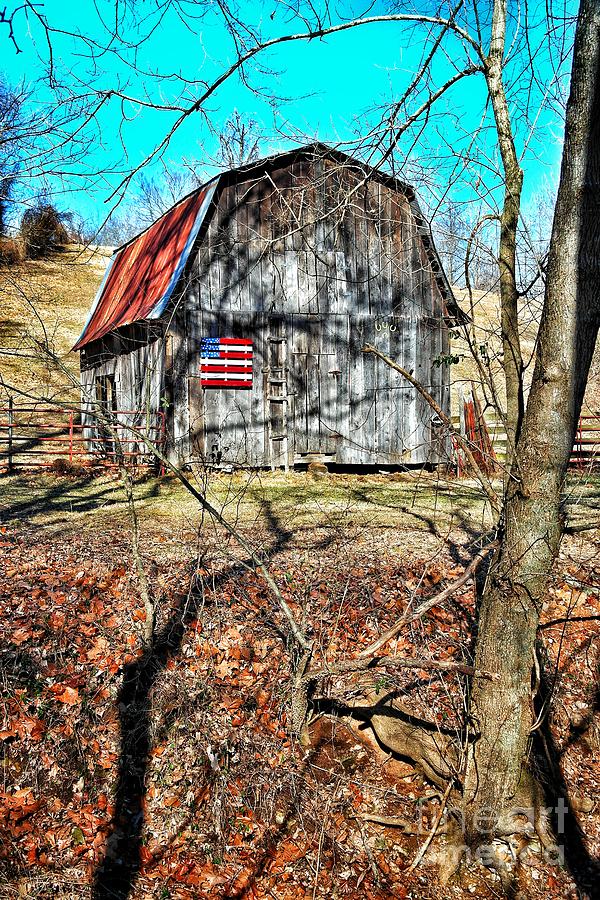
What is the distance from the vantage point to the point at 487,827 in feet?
18.1

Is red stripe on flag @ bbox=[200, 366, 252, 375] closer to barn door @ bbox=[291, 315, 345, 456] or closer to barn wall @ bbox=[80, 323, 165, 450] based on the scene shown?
barn wall @ bbox=[80, 323, 165, 450]

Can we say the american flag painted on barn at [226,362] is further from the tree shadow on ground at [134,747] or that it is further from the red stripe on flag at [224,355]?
the tree shadow on ground at [134,747]

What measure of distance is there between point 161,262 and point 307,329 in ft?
11.5

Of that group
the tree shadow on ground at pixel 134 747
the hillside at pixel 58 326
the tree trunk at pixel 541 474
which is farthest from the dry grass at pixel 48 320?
the tree trunk at pixel 541 474

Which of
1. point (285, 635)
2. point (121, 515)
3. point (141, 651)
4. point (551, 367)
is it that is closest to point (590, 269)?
point (551, 367)

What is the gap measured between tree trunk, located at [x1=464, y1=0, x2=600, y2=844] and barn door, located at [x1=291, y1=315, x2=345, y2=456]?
9178 millimetres

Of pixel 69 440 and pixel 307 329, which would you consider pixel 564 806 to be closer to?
pixel 307 329

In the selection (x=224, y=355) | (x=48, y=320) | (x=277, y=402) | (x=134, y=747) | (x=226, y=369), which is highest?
(x=48, y=320)

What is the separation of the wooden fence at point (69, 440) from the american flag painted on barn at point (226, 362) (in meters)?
1.24

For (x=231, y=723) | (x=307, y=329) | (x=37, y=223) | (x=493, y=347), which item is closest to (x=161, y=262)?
(x=307, y=329)

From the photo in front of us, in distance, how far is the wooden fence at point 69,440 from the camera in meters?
12.6

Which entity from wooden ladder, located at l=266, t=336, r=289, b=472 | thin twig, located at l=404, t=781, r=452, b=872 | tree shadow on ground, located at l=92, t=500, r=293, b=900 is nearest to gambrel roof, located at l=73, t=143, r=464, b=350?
wooden ladder, located at l=266, t=336, r=289, b=472

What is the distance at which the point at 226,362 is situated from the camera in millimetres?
13852

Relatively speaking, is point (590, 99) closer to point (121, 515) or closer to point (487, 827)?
point (487, 827)
